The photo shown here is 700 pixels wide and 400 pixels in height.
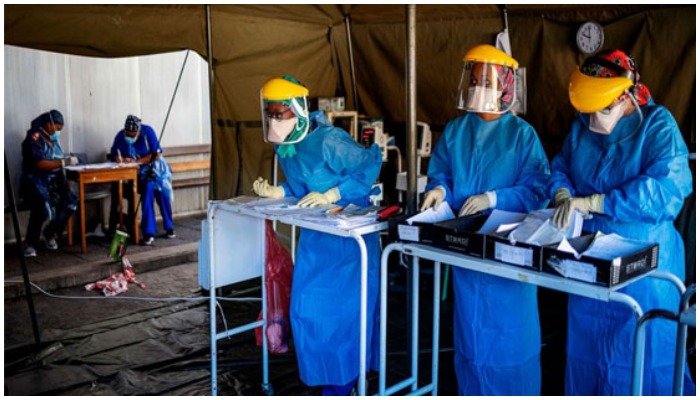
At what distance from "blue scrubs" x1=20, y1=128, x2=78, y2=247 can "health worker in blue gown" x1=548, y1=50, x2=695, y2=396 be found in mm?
4711

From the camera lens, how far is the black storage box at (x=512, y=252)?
7.13 ft

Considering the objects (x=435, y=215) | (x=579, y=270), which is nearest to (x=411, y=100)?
(x=435, y=215)

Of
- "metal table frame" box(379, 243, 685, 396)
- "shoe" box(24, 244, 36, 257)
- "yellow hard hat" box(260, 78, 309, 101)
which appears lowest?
"shoe" box(24, 244, 36, 257)

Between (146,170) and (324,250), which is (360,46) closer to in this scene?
(146,170)

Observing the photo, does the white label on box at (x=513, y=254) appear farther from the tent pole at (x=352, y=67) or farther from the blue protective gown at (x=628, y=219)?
the tent pole at (x=352, y=67)

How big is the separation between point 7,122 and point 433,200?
499 cm

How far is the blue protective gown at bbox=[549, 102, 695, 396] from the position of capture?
250 cm

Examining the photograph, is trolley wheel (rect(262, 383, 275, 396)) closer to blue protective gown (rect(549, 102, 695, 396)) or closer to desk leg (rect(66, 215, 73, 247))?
blue protective gown (rect(549, 102, 695, 396))

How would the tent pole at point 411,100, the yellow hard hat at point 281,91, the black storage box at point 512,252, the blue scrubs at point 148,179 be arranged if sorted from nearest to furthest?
1. the black storage box at point 512,252
2. the tent pole at point 411,100
3. the yellow hard hat at point 281,91
4. the blue scrubs at point 148,179

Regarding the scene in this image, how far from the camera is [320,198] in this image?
10.4 ft

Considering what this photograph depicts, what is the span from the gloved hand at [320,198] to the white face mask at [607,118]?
3.81 feet

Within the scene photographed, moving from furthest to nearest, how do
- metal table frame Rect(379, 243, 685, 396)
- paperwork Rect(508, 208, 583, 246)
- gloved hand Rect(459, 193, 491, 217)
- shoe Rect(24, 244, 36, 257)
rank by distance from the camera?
1. shoe Rect(24, 244, 36, 257)
2. gloved hand Rect(459, 193, 491, 217)
3. paperwork Rect(508, 208, 583, 246)
4. metal table frame Rect(379, 243, 685, 396)

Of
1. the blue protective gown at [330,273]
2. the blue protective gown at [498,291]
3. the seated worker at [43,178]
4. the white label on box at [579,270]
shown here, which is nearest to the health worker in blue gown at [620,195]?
the blue protective gown at [498,291]

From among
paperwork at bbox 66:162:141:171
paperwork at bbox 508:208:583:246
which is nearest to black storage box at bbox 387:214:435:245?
paperwork at bbox 508:208:583:246
